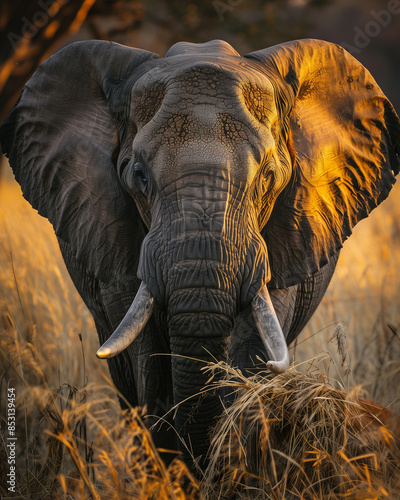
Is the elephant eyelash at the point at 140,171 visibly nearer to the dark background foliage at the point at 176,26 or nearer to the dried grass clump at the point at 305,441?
the dried grass clump at the point at 305,441

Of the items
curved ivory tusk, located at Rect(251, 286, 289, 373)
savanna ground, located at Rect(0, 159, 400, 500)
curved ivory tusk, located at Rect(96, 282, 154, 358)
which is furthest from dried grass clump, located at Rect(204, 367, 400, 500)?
curved ivory tusk, located at Rect(96, 282, 154, 358)

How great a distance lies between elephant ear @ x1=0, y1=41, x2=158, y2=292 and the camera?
11.2 ft

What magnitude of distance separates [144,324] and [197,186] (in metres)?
0.57

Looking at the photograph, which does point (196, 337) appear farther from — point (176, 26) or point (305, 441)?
point (176, 26)

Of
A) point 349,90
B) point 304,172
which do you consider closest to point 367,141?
point 349,90

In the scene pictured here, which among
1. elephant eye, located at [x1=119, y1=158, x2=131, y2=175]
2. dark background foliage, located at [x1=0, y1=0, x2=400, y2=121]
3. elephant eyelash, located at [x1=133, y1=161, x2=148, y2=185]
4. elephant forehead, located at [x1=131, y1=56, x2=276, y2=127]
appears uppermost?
elephant forehead, located at [x1=131, y1=56, x2=276, y2=127]

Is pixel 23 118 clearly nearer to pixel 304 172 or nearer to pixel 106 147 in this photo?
pixel 106 147

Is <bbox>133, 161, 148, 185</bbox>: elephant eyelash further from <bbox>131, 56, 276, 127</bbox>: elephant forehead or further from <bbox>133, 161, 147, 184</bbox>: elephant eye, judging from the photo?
<bbox>131, 56, 276, 127</bbox>: elephant forehead

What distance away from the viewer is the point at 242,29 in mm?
13117

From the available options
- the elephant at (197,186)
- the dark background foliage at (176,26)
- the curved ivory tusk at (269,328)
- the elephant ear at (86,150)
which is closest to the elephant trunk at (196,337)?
the elephant at (197,186)

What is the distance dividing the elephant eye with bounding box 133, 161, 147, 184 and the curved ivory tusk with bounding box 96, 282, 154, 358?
47 cm

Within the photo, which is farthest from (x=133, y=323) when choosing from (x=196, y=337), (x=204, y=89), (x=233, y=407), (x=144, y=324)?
(x=204, y=89)

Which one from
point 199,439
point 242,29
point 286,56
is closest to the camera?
point 199,439

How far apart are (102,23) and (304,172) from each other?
8.74 m
